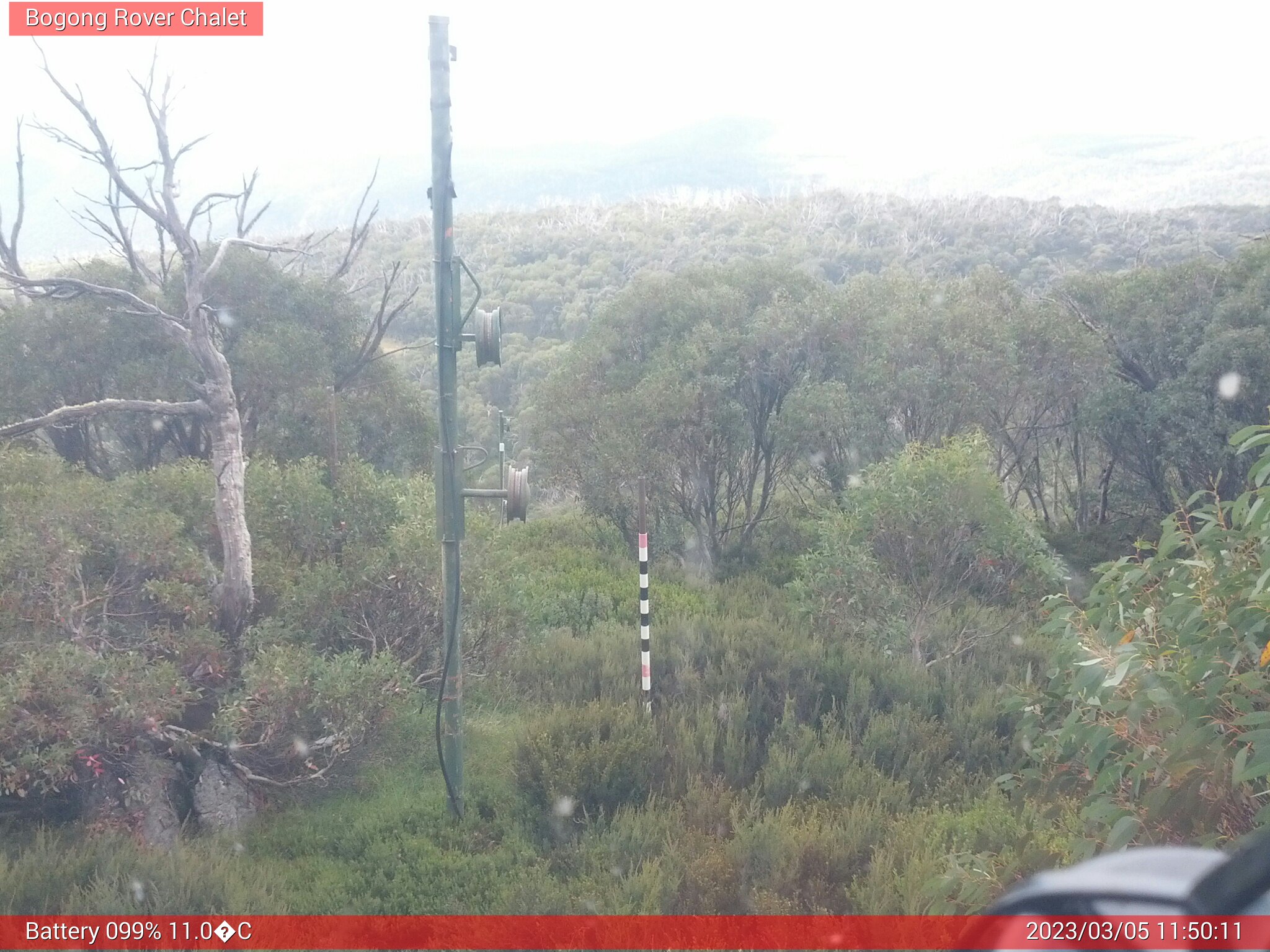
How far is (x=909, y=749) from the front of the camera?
7391mm

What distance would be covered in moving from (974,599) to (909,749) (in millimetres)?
4075

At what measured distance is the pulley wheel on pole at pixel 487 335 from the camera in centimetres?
638

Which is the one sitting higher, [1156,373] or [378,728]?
[1156,373]

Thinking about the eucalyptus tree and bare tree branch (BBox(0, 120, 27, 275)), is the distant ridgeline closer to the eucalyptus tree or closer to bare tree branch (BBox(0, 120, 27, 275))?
the eucalyptus tree

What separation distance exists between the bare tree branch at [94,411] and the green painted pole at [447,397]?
2056 millimetres

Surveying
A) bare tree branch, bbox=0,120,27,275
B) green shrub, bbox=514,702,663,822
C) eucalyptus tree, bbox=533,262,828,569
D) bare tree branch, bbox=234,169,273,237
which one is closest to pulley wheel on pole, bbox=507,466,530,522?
green shrub, bbox=514,702,663,822

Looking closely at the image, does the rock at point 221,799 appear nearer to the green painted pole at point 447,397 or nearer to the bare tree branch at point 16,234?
the green painted pole at point 447,397

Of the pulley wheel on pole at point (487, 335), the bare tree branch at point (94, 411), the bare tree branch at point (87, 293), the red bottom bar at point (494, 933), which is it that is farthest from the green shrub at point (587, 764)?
the bare tree branch at point (87, 293)

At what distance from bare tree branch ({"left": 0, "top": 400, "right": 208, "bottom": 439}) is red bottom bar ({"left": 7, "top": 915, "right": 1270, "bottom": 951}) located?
3145 millimetres

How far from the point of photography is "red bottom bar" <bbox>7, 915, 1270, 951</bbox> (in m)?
4.54

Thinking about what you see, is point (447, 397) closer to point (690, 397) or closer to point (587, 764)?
point (587, 764)

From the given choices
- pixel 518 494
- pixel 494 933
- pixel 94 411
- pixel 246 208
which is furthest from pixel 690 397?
pixel 494 933

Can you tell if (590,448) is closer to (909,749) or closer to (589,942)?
(909,749)

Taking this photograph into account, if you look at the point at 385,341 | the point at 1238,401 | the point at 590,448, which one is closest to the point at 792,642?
the point at 590,448
